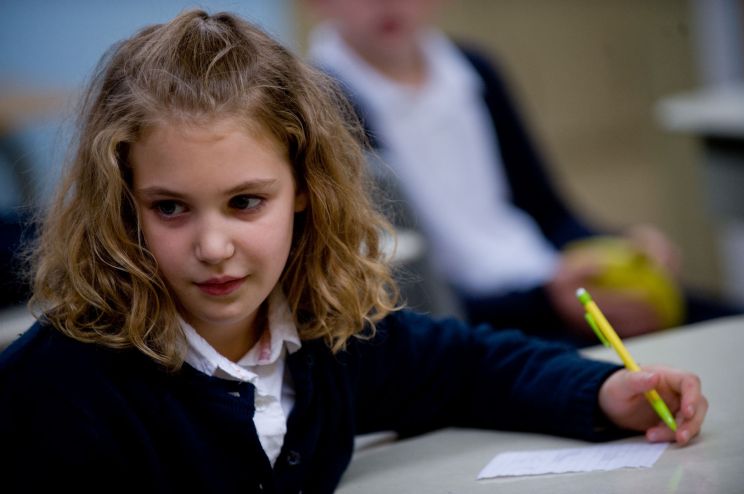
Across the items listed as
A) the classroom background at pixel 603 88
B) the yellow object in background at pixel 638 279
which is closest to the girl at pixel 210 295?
the yellow object in background at pixel 638 279

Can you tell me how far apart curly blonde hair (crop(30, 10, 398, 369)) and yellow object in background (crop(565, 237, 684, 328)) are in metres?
0.94

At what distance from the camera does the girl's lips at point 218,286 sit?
3.08ft

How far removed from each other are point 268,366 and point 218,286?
151 millimetres

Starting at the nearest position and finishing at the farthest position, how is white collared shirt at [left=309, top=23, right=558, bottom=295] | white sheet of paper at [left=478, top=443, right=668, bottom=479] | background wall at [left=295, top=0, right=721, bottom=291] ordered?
1. white sheet of paper at [left=478, top=443, right=668, bottom=479]
2. white collared shirt at [left=309, top=23, right=558, bottom=295]
3. background wall at [left=295, top=0, right=721, bottom=291]

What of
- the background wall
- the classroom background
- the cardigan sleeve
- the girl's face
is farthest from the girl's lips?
the background wall

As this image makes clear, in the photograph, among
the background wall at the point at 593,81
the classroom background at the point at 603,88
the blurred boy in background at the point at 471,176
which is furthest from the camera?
the background wall at the point at 593,81

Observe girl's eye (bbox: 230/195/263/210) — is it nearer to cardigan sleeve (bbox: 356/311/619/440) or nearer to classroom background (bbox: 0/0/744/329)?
cardigan sleeve (bbox: 356/311/619/440)

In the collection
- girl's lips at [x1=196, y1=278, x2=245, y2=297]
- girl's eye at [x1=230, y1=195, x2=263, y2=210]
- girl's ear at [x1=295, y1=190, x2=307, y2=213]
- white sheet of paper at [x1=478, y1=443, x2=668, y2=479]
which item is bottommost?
white sheet of paper at [x1=478, y1=443, x2=668, y2=479]

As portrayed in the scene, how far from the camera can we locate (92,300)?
946mm

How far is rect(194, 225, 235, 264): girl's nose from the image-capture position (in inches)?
35.4

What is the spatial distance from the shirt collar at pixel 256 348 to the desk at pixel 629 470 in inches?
6.3

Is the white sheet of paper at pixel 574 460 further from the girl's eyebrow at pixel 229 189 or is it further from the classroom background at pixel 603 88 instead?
the classroom background at pixel 603 88

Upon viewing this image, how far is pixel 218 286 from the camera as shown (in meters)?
0.94

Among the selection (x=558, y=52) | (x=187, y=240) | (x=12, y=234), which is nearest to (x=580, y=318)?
(x=12, y=234)
